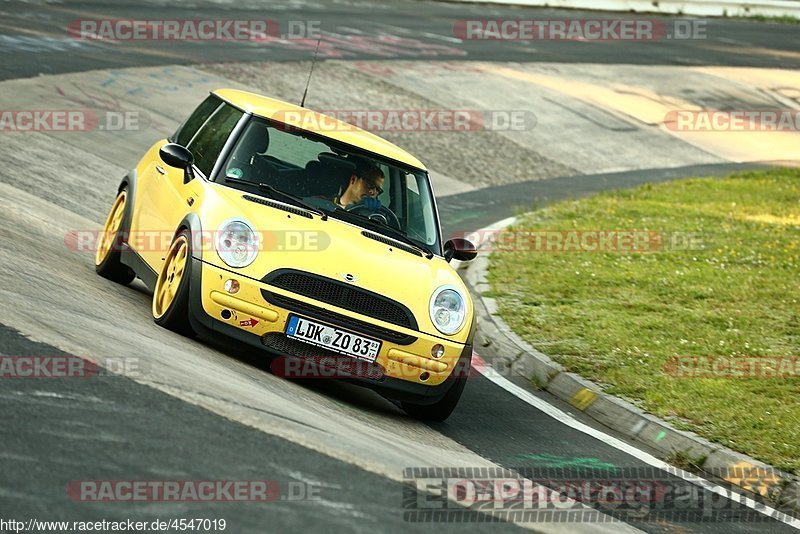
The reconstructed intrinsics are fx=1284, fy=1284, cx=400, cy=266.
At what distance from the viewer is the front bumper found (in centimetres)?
773

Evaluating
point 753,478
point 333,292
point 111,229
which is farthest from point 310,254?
point 753,478

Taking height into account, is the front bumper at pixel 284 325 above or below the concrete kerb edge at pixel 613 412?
above

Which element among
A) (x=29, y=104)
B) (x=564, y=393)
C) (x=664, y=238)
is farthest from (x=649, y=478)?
(x=29, y=104)

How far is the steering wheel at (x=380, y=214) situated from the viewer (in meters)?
8.80

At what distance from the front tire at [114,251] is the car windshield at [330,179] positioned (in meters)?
1.43

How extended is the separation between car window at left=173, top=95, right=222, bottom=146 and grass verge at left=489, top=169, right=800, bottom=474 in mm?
3210

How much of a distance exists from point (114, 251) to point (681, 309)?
5255mm

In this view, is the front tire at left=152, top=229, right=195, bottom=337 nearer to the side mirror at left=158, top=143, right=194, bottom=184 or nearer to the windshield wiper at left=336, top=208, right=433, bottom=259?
the side mirror at left=158, top=143, right=194, bottom=184

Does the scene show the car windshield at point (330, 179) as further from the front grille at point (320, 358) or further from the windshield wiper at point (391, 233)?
the front grille at point (320, 358)

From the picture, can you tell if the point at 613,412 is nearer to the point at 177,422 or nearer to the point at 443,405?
the point at 443,405

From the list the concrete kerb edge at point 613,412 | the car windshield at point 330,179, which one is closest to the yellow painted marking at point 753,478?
the concrete kerb edge at point 613,412

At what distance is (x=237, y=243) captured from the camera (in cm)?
789

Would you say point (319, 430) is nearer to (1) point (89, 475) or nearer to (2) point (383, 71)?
(1) point (89, 475)

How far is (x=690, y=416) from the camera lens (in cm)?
Answer: 891
